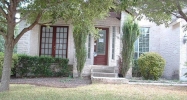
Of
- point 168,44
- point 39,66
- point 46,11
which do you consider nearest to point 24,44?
point 39,66

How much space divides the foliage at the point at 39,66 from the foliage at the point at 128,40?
3659 mm

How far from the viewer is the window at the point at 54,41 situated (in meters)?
15.2

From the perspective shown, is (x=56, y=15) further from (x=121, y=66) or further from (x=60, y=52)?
(x=60, y=52)

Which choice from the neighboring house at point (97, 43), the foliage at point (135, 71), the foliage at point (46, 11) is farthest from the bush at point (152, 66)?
the foliage at point (46, 11)

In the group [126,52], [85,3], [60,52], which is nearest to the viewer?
[85,3]

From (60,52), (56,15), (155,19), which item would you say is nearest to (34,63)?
(60,52)

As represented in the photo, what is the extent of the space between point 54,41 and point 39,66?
7.75 ft

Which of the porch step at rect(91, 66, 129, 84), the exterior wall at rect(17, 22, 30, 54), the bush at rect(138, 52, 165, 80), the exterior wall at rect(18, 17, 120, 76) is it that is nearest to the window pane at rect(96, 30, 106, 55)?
the exterior wall at rect(18, 17, 120, 76)

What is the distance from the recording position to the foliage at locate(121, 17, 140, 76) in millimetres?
12611

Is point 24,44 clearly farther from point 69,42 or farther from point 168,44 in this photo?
point 168,44

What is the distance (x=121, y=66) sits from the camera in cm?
1297

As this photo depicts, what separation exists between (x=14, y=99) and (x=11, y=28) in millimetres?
2675

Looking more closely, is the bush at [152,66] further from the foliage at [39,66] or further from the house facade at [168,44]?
the foliage at [39,66]

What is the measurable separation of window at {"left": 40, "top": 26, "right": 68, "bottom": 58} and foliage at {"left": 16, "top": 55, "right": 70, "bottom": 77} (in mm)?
1434
